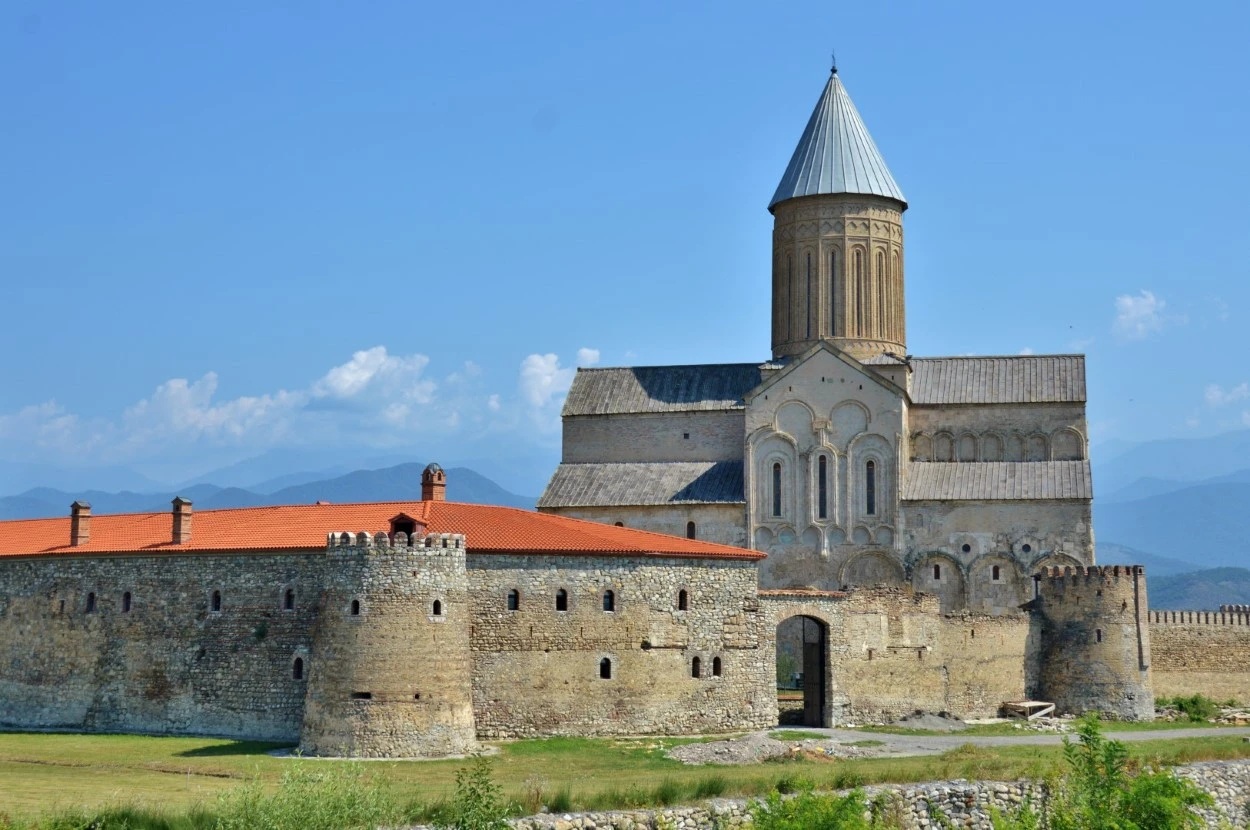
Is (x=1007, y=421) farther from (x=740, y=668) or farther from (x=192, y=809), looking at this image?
(x=192, y=809)

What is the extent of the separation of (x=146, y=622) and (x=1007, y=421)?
28.4 meters

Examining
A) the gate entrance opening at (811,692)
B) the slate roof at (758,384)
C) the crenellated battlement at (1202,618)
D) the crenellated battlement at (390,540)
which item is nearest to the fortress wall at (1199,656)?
the crenellated battlement at (1202,618)

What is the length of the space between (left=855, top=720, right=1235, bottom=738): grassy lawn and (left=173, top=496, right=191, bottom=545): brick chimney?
16895 mm

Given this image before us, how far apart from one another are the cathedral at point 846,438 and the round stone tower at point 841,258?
0.19ft

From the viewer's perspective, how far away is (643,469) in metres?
59.2

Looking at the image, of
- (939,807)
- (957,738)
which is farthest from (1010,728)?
(939,807)

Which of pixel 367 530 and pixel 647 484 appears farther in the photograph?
pixel 647 484

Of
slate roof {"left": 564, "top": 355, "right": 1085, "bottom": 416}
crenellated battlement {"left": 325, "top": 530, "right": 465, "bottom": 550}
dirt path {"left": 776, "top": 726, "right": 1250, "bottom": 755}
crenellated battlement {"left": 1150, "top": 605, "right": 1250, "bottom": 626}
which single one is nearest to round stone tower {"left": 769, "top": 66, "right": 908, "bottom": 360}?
slate roof {"left": 564, "top": 355, "right": 1085, "bottom": 416}

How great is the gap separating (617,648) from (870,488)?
56.3 feet

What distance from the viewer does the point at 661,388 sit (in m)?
60.8

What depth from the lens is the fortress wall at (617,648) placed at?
40.1m

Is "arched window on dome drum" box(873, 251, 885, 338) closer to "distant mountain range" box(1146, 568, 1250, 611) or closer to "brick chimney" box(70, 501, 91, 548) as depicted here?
"brick chimney" box(70, 501, 91, 548)

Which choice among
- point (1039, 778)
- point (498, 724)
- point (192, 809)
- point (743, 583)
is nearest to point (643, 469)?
point (743, 583)

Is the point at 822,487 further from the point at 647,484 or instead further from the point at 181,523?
the point at 181,523
